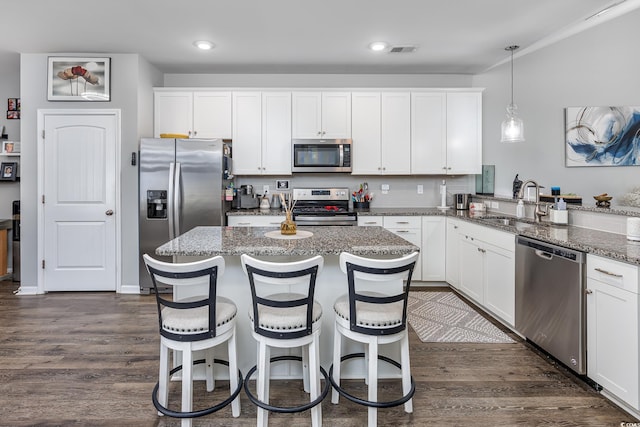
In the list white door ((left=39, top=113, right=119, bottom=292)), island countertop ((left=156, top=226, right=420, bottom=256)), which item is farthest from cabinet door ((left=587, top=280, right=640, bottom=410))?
white door ((left=39, top=113, right=119, bottom=292))

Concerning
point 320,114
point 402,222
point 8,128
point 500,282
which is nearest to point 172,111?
point 320,114

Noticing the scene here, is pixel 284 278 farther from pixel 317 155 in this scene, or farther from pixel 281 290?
pixel 317 155

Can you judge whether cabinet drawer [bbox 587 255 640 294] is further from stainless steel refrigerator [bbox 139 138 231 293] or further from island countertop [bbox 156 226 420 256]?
stainless steel refrigerator [bbox 139 138 231 293]

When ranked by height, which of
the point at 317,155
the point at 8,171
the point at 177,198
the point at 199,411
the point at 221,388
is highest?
the point at 317,155

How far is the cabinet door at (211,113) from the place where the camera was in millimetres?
4441

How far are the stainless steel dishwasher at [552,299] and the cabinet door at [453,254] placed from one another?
117 centimetres

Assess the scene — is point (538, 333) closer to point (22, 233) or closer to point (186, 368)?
point (186, 368)

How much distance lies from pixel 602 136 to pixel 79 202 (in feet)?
20.2

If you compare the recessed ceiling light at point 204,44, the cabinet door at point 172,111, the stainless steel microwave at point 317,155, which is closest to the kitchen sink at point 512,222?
the stainless steel microwave at point 317,155

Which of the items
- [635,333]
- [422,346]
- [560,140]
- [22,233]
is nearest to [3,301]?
[22,233]

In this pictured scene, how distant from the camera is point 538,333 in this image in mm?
2566

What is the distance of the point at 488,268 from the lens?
128 inches

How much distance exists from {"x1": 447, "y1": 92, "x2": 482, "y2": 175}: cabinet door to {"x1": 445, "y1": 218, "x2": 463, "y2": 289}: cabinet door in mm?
857

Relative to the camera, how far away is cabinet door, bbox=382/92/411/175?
450 cm
